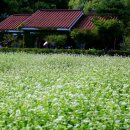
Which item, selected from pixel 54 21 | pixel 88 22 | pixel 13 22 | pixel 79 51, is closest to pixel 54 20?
pixel 54 21

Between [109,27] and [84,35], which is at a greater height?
[109,27]

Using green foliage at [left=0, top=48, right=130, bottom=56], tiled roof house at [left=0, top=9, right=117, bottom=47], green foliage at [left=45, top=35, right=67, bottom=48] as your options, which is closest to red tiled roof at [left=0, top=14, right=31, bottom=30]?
tiled roof house at [left=0, top=9, right=117, bottom=47]

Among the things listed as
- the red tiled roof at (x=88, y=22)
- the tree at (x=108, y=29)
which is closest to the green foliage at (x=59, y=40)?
the red tiled roof at (x=88, y=22)

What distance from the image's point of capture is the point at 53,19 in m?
40.6

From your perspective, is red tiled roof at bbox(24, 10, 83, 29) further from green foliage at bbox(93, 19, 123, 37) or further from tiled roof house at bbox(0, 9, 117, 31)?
green foliage at bbox(93, 19, 123, 37)

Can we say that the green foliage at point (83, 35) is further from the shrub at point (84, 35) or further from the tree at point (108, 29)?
the tree at point (108, 29)

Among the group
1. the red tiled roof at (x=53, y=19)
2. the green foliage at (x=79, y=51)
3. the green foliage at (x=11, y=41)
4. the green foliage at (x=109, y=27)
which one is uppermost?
the red tiled roof at (x=53, y=19)

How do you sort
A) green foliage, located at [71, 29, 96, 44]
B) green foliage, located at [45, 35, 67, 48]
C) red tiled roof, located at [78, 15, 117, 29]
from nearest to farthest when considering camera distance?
green foliage, located at [71, 29, 96, 44] → green foliage, located at [45, 35, 67, 48] → red tiled roof, located at [78, 15, 117, 29]

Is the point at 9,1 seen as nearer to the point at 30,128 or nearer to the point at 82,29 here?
the point at 82,29

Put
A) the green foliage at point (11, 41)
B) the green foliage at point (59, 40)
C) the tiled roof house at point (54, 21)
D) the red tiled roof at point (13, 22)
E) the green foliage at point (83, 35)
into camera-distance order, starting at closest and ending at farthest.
Answer: the green foliage at point (83, 35), the green foliage at point (59, 40), the tiled roof house at point (54, 21), the green foliage at point (11, 41), the red tiled roof at point (13, 22)

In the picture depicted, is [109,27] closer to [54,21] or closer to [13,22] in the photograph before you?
[54,21]

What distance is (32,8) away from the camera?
5212cm

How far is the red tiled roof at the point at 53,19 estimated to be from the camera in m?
38.9

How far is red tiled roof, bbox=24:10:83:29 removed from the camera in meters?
38.9
